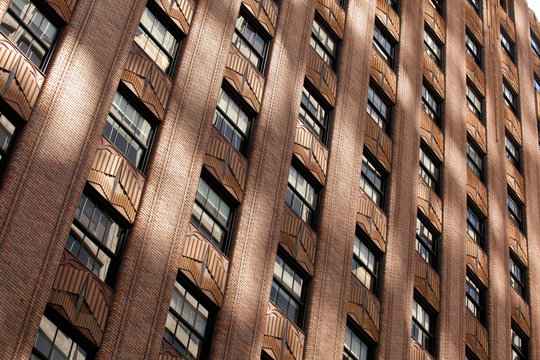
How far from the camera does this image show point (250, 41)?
1412 inches

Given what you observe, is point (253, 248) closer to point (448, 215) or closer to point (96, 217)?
point (96, 217)

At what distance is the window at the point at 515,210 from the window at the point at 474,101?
451 cm

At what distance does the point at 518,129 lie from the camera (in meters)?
56.4

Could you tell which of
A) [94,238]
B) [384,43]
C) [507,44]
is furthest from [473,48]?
[94,238]

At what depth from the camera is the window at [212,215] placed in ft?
98.0

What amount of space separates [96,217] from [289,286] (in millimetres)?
8501

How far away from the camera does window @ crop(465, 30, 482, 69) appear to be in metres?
55.3

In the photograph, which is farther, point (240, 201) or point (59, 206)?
point (240, 201)

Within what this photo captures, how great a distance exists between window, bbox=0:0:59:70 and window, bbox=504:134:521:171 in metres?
33.6

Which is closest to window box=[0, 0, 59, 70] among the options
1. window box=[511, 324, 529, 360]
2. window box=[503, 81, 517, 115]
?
window box=[511, 324, 529, 360]

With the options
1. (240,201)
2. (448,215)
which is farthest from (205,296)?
(448,215)

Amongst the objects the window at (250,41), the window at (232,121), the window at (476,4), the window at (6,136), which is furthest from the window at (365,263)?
the window at (476,4)

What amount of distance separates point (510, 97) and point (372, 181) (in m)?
21.5

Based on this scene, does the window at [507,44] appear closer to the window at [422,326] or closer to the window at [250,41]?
the window at [422,326]
